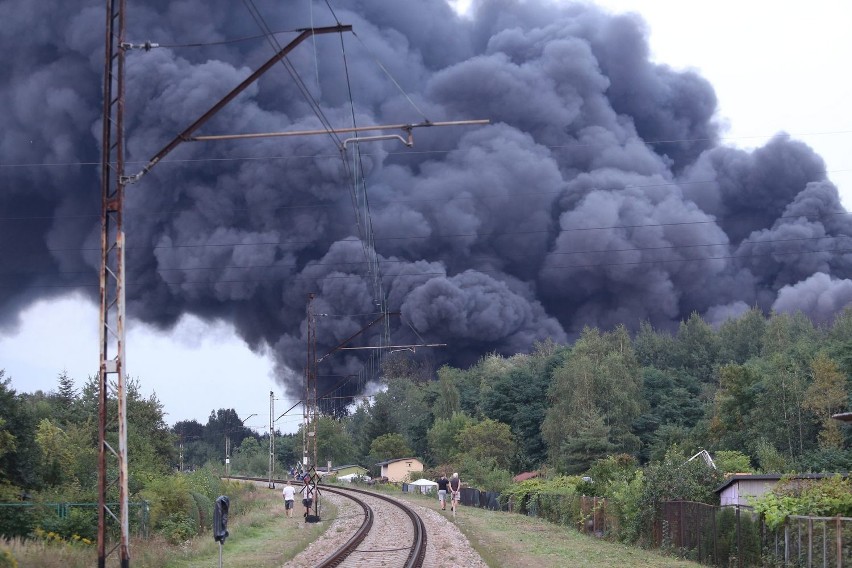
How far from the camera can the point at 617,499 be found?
26844 millimetres

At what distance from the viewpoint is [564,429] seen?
69312 millimetres

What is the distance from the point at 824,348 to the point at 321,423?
5899 cm

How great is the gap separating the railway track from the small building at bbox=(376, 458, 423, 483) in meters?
50.9

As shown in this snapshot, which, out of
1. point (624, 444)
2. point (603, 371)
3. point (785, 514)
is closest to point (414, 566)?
point (785, 514)

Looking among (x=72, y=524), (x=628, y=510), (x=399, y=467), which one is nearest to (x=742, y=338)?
(x=399, y=467)

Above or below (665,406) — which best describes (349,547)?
below

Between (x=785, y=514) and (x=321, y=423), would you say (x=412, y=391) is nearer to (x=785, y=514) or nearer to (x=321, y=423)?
(x=321, y=423)

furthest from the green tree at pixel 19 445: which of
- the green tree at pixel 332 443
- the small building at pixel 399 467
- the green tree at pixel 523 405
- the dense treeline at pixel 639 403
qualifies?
the green tree at pixel 332 443

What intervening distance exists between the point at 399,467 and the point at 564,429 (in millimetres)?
23596

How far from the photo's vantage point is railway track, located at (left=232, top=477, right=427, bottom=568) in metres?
19.7

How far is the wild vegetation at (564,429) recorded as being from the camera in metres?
24.9

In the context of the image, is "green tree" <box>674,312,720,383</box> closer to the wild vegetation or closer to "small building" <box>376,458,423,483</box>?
the wild vegetation

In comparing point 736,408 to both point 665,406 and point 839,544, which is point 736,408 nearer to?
point 665,406

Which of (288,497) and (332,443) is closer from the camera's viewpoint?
(288,497)
